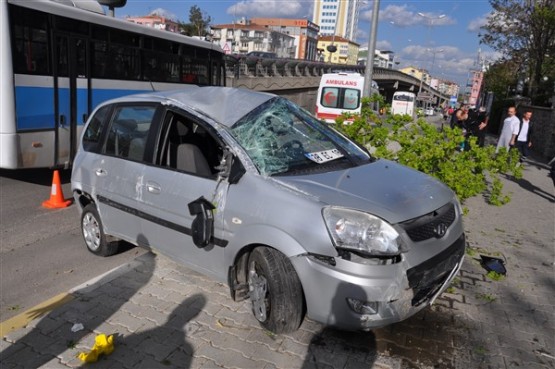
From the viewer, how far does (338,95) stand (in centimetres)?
1703

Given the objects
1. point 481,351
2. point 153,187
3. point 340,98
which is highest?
point 340,98

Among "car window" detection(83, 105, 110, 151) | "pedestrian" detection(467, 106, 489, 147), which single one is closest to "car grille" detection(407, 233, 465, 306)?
"car window" detection(83, 105, 110, 151)

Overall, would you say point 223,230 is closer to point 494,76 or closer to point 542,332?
point 542,332

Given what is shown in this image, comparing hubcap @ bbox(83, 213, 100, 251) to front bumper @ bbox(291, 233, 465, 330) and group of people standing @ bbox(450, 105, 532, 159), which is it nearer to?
front bumper @ bbox(291, 233, 465, 330)

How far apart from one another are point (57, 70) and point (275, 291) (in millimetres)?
6484

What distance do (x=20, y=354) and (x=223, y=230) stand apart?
1.64 meters

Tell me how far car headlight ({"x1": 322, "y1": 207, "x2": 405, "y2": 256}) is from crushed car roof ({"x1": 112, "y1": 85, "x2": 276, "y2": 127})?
1.30 metres

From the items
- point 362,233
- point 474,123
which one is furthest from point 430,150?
point 474,123

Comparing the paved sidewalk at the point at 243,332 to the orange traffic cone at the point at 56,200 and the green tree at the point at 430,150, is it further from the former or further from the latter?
the orange traffic cone at the point at 56,200

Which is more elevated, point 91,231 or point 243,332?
point 91,231

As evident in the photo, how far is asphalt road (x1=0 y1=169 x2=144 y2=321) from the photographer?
4.17 m

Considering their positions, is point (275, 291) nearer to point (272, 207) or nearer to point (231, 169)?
point (272, 207)

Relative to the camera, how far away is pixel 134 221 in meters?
4.22

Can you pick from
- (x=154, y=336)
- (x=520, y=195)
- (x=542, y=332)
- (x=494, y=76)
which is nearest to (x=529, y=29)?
(x=494, y=76)
